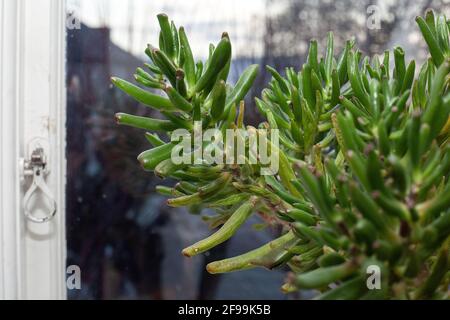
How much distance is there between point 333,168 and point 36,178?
698 millimetres

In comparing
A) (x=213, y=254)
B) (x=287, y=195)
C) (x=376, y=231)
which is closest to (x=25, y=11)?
(x=213, y=254)

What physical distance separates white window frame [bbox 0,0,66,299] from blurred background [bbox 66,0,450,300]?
0.08 feet

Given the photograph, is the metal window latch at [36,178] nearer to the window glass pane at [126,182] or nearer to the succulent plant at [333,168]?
the window glass pane at [126,182]

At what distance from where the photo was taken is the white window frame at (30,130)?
85 cm

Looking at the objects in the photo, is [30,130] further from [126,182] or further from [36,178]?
[126,182]

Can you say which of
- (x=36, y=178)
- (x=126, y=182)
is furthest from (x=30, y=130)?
(x=126, y=182)

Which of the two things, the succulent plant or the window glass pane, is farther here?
the window glass pane

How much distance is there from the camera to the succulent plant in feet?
0.93

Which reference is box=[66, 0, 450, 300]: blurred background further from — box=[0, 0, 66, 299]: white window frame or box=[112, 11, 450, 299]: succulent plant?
box=[112, 11, 450, 299]: succulent plant

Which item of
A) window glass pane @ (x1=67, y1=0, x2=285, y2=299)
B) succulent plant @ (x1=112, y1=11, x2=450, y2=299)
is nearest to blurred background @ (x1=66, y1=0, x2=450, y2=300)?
window glass pane @ (x1=67, y1=0, x2=285, y2=299)

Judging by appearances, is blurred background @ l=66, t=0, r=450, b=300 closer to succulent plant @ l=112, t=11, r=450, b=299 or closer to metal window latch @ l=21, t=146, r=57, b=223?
metal window latch @ l=21, t=146, r=57, b=223

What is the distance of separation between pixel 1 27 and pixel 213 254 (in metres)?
0.53

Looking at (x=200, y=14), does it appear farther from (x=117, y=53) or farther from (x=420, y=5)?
(x=420, y=5)

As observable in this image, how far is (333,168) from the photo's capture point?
0.31 meters
